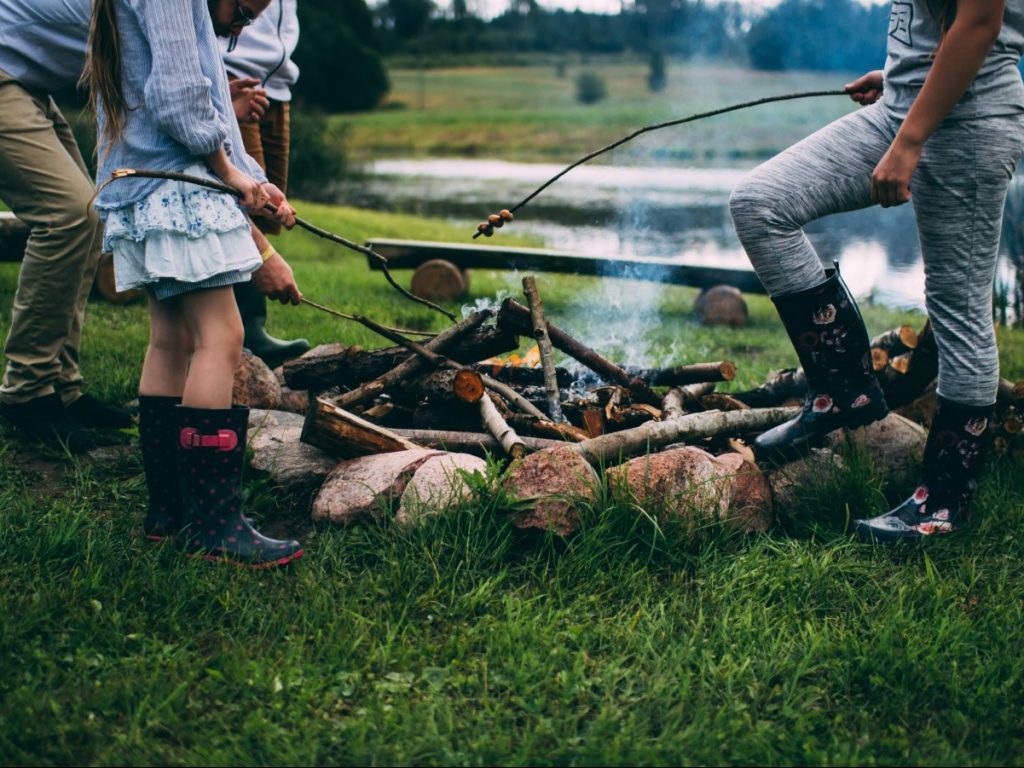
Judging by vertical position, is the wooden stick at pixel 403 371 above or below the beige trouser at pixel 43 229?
below

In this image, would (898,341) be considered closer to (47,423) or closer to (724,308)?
(47,423)

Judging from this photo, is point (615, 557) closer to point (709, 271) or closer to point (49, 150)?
point (49, 150)

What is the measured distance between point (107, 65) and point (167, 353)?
85 cm

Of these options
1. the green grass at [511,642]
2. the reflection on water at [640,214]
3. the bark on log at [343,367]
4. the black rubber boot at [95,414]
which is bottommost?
the reflection on water at [640,214]

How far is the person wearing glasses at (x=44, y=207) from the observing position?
11.7 feet

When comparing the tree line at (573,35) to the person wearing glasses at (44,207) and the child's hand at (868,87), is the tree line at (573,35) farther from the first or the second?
the person wearing glasses at (44,207)

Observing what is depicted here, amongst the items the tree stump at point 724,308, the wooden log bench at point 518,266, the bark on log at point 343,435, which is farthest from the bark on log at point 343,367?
the tree stump at point 724,308

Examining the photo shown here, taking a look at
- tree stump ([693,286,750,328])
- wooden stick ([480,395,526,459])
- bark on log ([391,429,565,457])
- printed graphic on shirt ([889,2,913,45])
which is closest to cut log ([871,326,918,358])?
printed graphic on shirt ([889,2,913,45])

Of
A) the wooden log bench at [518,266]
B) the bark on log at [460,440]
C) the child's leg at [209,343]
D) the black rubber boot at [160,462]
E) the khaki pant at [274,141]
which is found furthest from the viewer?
the wooden log bench at [518,266]

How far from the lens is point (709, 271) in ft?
25.1

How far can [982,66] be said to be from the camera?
2842 mm

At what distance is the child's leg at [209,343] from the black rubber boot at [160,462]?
0.20 meters

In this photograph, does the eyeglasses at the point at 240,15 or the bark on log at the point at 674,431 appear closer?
the eyeglasses at the point at 240,15

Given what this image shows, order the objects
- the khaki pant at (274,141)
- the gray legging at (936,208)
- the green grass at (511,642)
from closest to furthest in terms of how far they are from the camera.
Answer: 1. the green grass at (511,642)
2. the gray legging at (936,208)
3. the khaki pant at (274,141)
